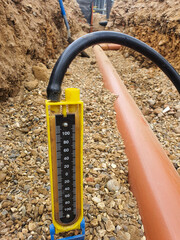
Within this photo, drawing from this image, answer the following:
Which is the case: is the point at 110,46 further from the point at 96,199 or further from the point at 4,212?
the point at 4,212

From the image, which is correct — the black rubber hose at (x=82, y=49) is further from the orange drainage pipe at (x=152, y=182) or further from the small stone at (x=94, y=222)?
the small stone at (x=94, y=222)

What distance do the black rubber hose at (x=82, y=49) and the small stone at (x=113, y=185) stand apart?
0.67 metres

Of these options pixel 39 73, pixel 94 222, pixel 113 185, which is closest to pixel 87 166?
pixel 113 185

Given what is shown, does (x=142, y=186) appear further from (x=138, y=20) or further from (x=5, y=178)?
(x=138, y=20)

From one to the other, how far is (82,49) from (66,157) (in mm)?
371

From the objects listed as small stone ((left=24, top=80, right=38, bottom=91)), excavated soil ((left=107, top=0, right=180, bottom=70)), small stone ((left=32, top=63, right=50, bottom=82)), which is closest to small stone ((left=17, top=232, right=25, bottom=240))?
small stone ((left=24, top=80, right=38, bottom=91))

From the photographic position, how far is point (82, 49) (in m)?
0.60

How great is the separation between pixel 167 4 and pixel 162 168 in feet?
11.3

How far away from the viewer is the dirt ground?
2.94ft

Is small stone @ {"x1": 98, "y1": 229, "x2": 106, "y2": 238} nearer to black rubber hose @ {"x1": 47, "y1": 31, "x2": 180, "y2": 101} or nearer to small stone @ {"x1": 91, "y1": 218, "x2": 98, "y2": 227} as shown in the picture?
small stone @ {"x1": 91, "y1": 218, "x2": 98, "y2": 227}

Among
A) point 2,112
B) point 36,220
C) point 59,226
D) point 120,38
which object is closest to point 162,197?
point 59,226

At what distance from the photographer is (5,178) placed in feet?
3.51

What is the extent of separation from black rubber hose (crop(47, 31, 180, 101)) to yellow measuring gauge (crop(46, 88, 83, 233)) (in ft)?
0.13

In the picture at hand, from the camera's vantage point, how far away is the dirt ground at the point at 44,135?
0.90 meters
